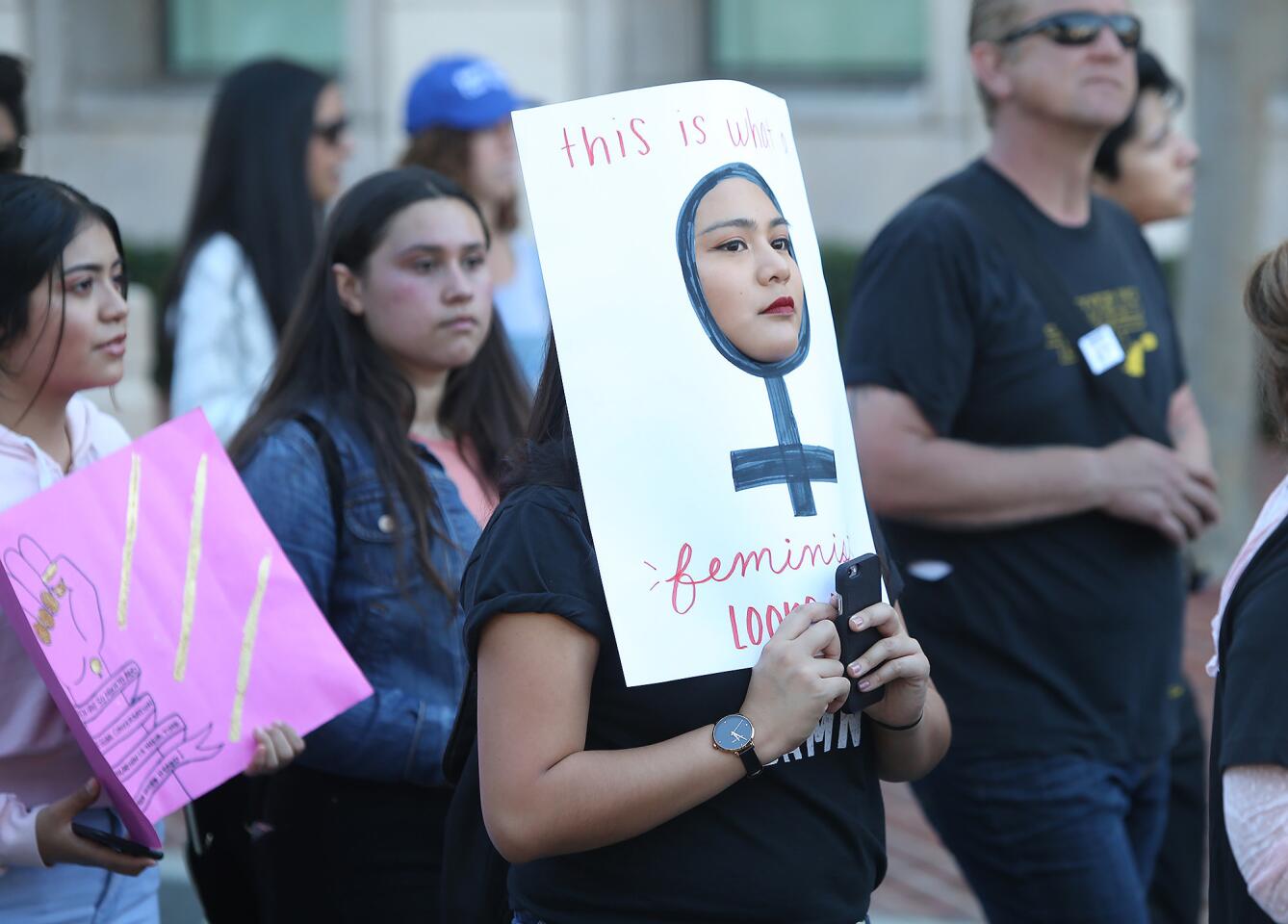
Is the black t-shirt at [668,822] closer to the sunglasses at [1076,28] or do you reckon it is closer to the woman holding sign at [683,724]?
the woman holding sign at [683,724]

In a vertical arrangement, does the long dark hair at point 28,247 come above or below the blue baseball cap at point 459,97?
below

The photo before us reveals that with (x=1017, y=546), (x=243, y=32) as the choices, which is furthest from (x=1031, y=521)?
(x=243, y=32)

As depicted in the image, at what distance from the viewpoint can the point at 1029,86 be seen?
3.31 metres

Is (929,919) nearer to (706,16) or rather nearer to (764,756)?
(764,756)

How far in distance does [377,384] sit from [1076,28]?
60.8 inches

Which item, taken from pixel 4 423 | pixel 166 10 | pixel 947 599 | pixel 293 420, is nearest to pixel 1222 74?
pixel 947 599

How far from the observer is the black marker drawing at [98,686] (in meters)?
2.26

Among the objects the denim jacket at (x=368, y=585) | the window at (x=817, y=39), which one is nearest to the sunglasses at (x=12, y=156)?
the denim jacket at (x=368, y=585)

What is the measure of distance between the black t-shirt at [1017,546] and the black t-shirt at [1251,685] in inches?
40.0

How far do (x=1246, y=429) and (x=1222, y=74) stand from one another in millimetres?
1755

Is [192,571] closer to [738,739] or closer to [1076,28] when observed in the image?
[738,739]

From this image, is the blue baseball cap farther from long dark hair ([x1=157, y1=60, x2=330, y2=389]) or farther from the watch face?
the watch face

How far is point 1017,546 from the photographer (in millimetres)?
3123

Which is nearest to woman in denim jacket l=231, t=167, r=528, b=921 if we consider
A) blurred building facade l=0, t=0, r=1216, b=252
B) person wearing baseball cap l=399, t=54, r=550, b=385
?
person wearing baseball cap l=399, t=54, r=550, b=385
